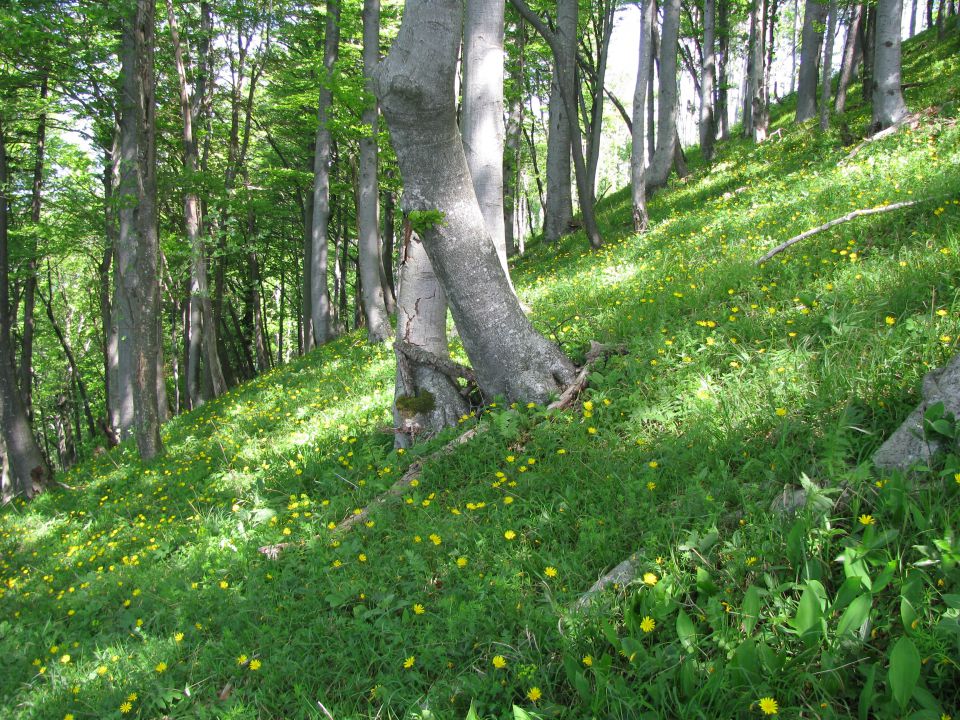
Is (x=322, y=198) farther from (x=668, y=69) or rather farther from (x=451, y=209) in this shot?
(x=451, y=209)

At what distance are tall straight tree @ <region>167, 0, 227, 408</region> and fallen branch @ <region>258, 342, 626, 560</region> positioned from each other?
874 cm

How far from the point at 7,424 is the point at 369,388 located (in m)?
7.51

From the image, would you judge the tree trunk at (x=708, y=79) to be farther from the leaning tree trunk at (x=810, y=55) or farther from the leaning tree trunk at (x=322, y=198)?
the leaning tree trunk at (x=322, y=198)

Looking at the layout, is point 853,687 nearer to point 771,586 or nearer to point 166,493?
point 771,586

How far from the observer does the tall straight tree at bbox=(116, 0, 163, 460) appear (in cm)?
756

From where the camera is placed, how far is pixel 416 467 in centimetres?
434

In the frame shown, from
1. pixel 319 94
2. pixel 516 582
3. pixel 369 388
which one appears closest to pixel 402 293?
pixel 369 388

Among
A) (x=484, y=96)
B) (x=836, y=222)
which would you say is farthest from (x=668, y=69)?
(x=484, y=96)

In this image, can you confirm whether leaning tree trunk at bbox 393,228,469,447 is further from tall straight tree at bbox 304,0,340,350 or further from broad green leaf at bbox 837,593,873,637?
tall straight tree at bbox 304,0,340,350

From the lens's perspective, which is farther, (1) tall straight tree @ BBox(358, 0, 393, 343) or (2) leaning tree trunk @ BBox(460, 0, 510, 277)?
(1) tall straight tree @ BBox(358, 0, 393, 343)

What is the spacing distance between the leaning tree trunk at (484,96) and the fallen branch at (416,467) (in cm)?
130

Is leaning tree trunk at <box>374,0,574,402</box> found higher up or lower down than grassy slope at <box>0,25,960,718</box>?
higher up

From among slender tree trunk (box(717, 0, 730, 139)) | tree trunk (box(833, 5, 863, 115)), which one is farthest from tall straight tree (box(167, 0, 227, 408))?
slender tree trunk (box(717, 0, 730, 139))

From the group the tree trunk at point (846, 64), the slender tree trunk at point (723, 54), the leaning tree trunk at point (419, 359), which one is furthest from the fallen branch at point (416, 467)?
the slender tree trunk at point (723, 54)
